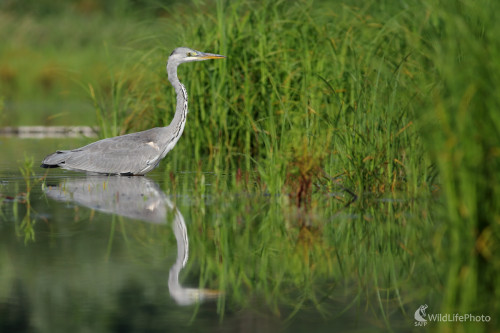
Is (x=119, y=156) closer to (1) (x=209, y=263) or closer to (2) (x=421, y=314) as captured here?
(1) (x=209, y=263)

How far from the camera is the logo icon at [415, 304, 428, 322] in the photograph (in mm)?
3977

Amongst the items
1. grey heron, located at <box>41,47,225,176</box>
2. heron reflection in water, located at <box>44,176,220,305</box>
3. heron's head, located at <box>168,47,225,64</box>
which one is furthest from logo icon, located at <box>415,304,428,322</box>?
heron's head, located at <box>168,47,225,64</box>

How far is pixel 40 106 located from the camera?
69.3 feet

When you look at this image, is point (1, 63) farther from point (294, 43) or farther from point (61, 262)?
point (61, 262)

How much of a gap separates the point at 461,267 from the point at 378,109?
298cm

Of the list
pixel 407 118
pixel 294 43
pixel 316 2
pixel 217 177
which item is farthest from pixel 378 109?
pixel 316 2

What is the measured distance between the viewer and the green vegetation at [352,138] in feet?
15.6

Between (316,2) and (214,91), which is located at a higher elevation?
(316,2)

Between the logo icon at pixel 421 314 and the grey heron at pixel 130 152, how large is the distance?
532 cm

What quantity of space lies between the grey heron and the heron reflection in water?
0.41 ft

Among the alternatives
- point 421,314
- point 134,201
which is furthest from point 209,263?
point 134,201

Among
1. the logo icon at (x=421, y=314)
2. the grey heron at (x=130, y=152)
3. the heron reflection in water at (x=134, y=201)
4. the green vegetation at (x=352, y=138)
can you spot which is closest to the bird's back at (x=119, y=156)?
the grey heron at (x=130, y=152)

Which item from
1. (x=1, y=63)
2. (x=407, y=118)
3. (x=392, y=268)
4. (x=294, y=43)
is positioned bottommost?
(x=392, y=268)

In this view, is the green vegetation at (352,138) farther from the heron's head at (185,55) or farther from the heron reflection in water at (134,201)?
the heron's head at (185,55)
